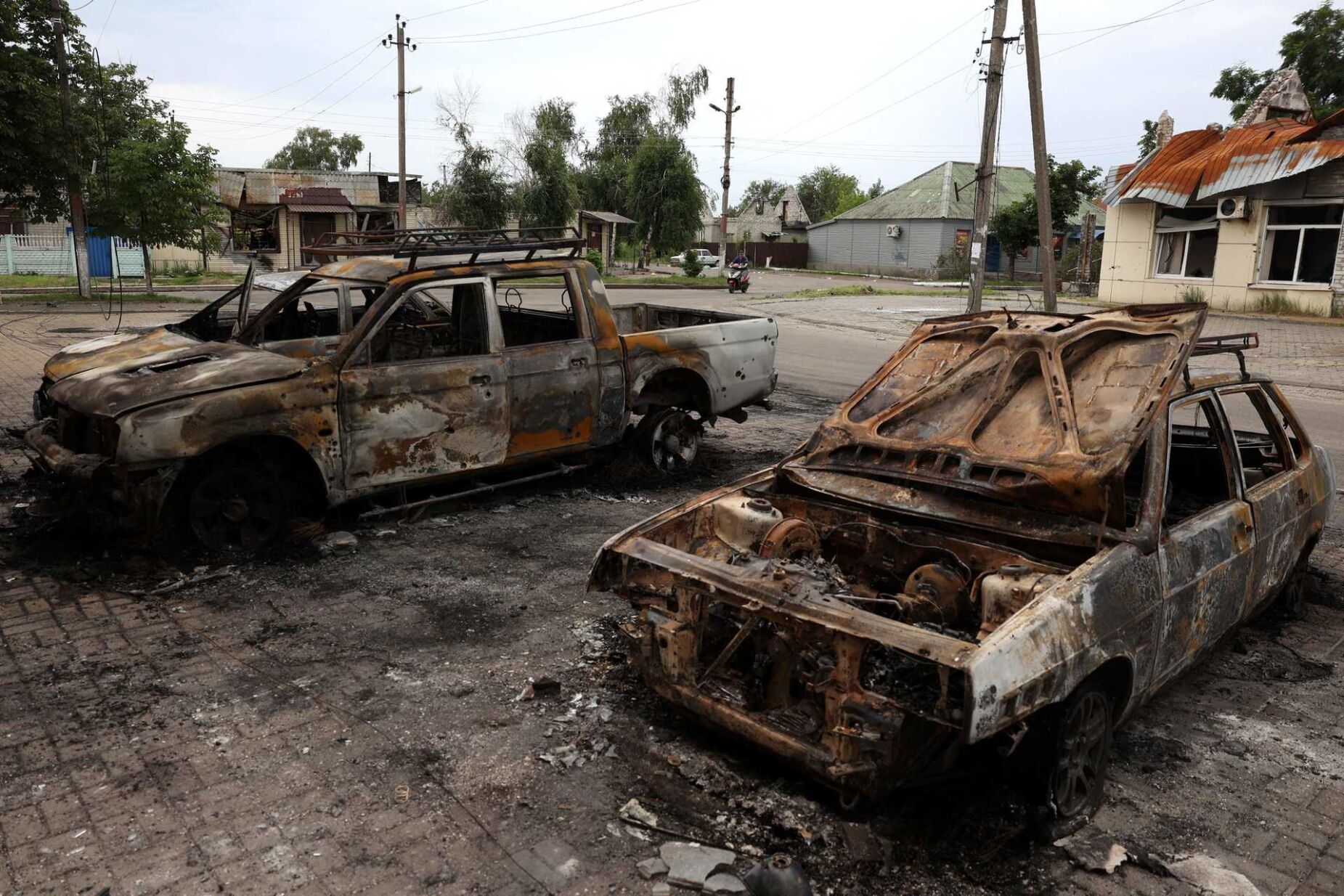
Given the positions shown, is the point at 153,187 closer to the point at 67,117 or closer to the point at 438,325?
the point at 67,117

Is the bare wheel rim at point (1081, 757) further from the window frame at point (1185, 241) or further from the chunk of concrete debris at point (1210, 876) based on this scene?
the window frame at point (1185, 241)

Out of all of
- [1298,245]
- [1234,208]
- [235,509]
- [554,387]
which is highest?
[1234,208]

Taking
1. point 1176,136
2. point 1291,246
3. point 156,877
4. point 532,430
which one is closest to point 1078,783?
point 156,877

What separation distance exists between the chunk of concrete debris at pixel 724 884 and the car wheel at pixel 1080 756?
3.71 feet

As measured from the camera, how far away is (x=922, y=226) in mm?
48938

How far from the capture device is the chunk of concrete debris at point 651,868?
3105 millimetres

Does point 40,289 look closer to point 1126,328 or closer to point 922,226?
point 1126,328

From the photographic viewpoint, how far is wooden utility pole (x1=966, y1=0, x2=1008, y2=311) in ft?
55.9

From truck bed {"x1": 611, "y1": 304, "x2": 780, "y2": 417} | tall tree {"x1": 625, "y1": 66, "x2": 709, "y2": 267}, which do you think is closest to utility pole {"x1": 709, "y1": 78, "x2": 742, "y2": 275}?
tall tree {"x1": 625, "y1": 66, "x2": 709, "y2": 267}

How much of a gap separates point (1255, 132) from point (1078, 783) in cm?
2679

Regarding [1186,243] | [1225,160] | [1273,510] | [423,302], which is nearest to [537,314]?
[423,302]

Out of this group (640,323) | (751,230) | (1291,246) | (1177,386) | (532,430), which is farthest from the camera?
(751,230)

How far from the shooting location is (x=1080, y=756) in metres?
3.45

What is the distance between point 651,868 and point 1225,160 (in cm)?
2674
